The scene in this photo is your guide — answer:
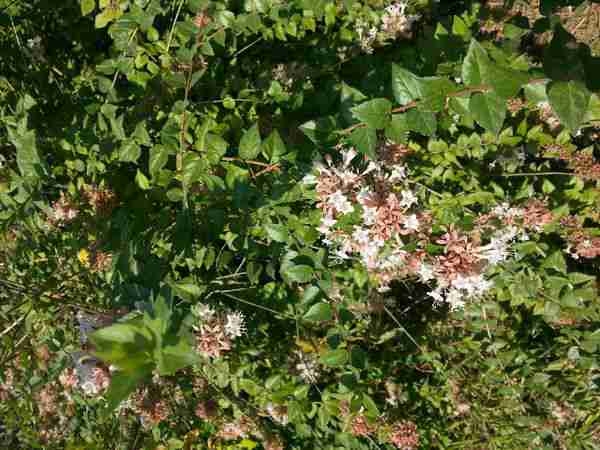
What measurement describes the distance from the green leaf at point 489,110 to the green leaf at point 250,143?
78 centimetres

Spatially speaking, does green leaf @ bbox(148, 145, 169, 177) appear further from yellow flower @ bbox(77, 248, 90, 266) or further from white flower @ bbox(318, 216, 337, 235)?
yellow flower @ bbox(77, 248, 90, 266)

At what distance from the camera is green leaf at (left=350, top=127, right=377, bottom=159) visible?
1.15 meters

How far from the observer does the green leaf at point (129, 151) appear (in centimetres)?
179

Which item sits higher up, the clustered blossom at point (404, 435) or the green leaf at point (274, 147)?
the green leaf at point (274, 147)

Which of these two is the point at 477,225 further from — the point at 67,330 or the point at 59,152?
the point at 67,330

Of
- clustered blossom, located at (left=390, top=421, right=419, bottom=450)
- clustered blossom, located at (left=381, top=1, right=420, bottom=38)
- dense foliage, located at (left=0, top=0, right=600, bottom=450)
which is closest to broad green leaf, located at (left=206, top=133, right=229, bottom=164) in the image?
dense foliage, located at (left=0, top=0, right=600, bottom=450)

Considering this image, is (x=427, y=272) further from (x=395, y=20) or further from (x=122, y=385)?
(x=395, y=20)

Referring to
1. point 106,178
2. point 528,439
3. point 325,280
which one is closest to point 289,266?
point 325,280

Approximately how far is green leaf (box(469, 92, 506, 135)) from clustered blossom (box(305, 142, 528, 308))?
1.83ft

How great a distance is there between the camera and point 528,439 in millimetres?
2965

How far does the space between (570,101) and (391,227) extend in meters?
0.77

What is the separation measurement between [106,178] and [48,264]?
94 centimetres

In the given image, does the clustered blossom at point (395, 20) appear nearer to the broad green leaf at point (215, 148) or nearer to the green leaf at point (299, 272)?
the broad green leaf at point (215, 148)

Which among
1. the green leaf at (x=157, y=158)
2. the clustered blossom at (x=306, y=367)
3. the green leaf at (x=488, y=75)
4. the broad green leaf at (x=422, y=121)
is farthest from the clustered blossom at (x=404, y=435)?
the green leaf at (x=488, y=75)
